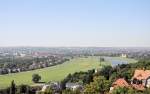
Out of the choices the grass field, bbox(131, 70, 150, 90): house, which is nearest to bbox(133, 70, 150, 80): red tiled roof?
bbox(131, 70, 150, 90): house

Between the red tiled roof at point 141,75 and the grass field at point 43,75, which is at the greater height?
the red tiled roof at point 141,75

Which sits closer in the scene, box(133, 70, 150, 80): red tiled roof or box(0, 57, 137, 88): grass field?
box(133, 70, 150, 80): red tiled roof

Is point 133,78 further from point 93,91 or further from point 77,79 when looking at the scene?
point 93,91

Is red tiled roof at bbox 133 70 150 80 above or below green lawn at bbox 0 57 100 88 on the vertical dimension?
above

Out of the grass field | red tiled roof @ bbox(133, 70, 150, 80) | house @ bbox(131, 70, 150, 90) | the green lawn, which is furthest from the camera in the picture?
the green lawn

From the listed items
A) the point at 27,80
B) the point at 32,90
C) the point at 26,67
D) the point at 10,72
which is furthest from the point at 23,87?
the point at 26,67

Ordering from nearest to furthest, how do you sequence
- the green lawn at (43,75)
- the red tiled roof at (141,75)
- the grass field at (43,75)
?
the red tiled roof at (141,75), the grass field at (43,75), the green lawn at (43,75)

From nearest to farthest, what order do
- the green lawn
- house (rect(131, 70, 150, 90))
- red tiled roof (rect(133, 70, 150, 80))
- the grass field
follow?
house (rect(131, 70, 150, 90))
red tiled roof (rect(133, 70, 150, 80))
the grass field
the green lawn

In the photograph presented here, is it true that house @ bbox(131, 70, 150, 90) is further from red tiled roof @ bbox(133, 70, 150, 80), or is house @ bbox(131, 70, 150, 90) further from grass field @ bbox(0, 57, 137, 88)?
grass field @ bbox(0, 57, 137, 88)

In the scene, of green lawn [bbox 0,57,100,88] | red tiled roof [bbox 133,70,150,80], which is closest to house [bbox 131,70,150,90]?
red tiled roof [bbox 133,70,150,80]

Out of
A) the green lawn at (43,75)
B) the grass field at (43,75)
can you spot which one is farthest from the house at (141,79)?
the green lawn at (43,75)

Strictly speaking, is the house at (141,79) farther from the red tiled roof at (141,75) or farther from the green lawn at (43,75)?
the green lawn at (43,75)

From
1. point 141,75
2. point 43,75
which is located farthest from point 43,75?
point 141,75
